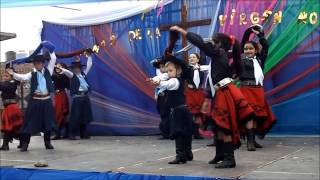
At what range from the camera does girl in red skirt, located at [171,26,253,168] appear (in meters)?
5.05

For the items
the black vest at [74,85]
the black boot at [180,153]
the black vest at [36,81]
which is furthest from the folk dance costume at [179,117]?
the black vest at [74,85]

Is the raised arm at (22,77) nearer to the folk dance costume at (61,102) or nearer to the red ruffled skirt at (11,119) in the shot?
the red ruffled skirt at (11,119)

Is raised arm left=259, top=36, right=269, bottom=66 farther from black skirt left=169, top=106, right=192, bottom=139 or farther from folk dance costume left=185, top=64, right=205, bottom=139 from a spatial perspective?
black skirt left=169, top=106, right=192, bottom=139

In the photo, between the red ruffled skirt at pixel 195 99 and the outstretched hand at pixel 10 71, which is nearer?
the outstretched hand at pixel 10 71

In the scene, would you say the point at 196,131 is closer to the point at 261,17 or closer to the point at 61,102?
the point at 261,17

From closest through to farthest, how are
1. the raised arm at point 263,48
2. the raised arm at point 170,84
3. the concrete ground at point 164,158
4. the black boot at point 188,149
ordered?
the concrete ground at point 164,158, the raised arm at point 170,84, the black boot at point 188,149, the raised arm at point 263,48

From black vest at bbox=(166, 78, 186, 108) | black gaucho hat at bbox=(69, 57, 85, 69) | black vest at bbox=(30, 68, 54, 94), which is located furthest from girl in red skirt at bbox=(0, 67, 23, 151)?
black vest at bbox=(166, 78, 186, 108)

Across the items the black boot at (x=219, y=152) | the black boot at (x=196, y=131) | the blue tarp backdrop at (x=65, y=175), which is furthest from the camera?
the black boot at (x=196, y=131)

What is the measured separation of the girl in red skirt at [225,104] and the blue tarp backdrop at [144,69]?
2.62 metres

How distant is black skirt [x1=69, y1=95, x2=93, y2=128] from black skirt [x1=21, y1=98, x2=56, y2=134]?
1.51 metres

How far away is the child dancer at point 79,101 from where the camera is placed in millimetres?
8680

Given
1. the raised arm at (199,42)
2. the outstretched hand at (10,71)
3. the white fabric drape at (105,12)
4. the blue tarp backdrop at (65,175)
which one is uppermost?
the white fabric drape at (105,12)

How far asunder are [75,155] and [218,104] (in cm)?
233

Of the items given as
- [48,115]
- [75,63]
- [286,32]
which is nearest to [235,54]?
[286,32]
